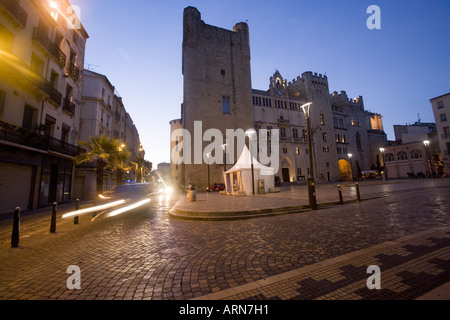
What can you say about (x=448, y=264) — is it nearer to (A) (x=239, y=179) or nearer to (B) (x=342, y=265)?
(B) (x=342, y=265)

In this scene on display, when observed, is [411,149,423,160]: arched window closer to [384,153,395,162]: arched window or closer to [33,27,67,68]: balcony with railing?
[384,153,395,162]: arched window

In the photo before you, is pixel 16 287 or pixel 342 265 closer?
pixel 16 287

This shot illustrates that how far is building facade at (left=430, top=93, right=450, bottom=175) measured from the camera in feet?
121

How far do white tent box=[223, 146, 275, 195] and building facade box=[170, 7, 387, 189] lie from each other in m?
3.74

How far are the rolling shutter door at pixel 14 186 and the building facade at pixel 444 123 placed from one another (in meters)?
60.2

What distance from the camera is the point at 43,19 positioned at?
13797 mm

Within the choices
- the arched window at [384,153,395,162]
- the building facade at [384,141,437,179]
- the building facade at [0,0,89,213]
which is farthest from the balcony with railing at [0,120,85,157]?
the arched window at [384,153,395,162]

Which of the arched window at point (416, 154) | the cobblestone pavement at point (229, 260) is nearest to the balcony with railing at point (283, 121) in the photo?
the arched window at point (416, 154)

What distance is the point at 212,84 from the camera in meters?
36.2

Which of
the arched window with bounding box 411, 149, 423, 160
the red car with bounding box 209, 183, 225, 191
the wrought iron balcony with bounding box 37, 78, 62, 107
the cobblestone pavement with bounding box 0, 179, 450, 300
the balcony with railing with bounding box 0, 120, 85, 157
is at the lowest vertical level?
the cobblestone pavement with bounding box 0, 179, 450, 300

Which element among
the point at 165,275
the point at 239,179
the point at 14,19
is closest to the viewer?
the point at 165,275

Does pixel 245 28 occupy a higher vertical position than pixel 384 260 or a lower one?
higher

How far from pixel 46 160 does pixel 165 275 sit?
16.3 metres
